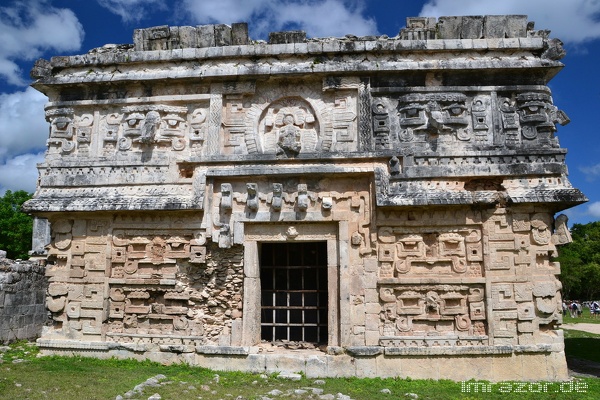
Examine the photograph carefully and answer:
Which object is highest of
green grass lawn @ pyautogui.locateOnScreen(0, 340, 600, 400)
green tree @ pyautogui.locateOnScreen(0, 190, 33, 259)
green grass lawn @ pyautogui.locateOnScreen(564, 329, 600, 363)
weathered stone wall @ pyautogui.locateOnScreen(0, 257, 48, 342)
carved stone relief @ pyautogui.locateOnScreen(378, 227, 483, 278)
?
green tree @ pyautogui.locateOnScreen(0, 190, 33, 259)

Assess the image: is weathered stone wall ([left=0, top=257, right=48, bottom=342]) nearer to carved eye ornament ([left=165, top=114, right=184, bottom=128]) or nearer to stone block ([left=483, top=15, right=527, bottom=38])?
carved eye ornament ([left=165, top=114, right=184, bottom=128])

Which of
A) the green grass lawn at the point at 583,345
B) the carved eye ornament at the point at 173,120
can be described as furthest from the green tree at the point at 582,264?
the carved eye ornament at the point at 173,120

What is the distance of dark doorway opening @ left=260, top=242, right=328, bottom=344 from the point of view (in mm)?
8688

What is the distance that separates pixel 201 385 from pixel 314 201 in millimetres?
3474

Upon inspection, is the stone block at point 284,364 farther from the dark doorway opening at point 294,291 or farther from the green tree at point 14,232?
the green tree at point 14,232

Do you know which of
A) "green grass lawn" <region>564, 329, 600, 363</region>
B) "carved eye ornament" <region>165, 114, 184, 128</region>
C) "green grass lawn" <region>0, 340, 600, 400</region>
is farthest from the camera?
"green grass lawn" <region>564, 329, 600, 363</region>

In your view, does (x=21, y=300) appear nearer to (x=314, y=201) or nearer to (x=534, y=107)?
(x=314, y=201)

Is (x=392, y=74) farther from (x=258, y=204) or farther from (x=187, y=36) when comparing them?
(x=187, y=36)

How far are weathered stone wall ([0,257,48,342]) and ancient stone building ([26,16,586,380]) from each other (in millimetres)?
1934

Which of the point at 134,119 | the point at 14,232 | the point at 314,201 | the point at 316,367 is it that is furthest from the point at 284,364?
the point at 14,232

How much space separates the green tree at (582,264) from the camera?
2875 cm

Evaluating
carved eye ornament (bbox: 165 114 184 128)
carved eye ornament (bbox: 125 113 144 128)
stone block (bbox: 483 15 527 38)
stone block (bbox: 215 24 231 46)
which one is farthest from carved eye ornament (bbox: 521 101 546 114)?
carved eye ornament (bbox: 125 113 144 128)

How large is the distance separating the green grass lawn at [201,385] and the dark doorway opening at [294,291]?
54.0 inches

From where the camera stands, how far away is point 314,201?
26.9 ft
